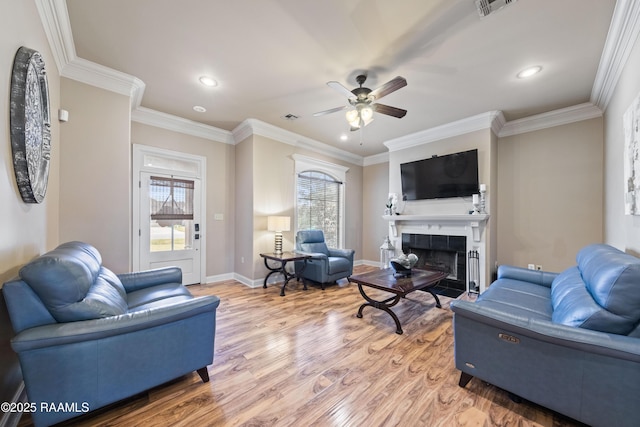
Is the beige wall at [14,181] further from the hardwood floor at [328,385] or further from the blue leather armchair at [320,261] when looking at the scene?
the blue leather armchair at [320,261]

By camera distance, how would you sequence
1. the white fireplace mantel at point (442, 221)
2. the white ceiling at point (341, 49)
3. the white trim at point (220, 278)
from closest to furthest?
the white ceiling at point (341, 49), the white fireplace mantel at point (442, 221), the white trim at point (220, 278)

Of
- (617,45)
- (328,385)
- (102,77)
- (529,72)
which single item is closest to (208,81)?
(102,77)

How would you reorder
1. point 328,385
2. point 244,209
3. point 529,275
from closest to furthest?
1. point 328,385
2. point 529,275
3. point 244,209

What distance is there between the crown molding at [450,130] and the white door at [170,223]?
13.1 feet

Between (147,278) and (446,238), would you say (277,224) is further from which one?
(446,238)

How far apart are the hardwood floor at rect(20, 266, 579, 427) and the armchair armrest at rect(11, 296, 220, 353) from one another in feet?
1.81

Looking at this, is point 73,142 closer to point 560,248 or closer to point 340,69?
point 340,69

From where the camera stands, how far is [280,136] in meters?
4.72

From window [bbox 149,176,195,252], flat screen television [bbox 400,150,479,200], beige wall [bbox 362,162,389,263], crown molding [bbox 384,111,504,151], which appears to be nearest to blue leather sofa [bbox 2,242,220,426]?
window [bbox 149,176,195,252]

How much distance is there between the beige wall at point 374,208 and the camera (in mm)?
6227

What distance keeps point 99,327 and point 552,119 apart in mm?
5831

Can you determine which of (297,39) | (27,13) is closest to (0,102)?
(27,13)

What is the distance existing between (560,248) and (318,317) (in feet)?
12.6

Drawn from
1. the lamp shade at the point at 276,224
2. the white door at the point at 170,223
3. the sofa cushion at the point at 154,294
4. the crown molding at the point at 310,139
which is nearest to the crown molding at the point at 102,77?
the crown molding at the point at 310,139
